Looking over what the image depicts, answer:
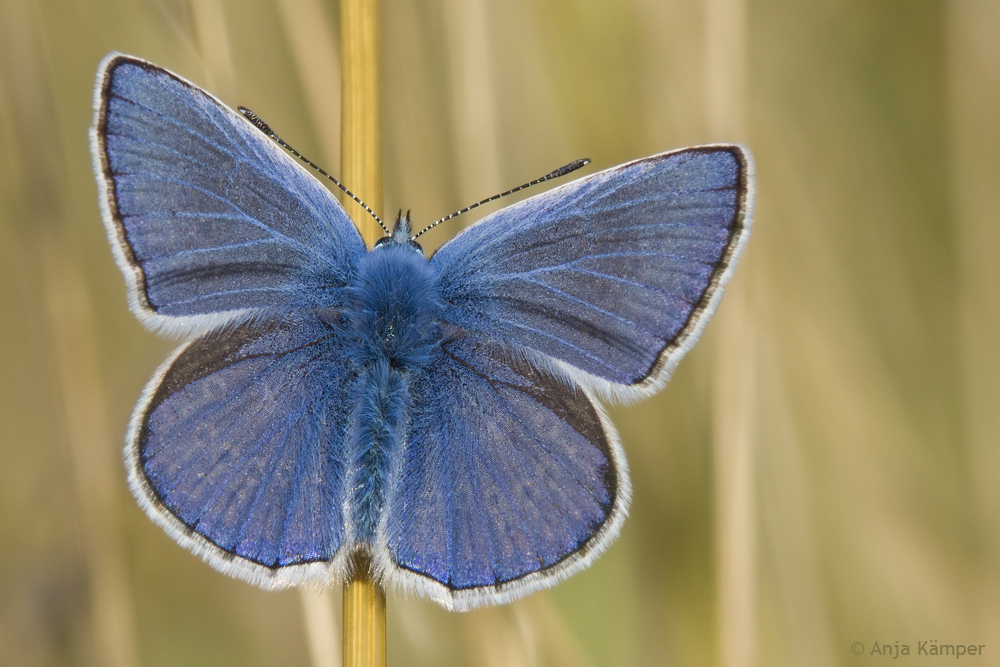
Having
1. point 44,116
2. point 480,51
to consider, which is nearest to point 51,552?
point 44,116

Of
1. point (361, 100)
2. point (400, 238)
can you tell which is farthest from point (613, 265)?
point (361, 100)

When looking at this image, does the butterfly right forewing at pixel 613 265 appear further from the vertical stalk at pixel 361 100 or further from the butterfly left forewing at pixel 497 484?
the vertical stalk at pixel 361 100

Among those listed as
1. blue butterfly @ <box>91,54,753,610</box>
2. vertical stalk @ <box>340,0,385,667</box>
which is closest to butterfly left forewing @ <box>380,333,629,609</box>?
blue butterfly @ <box>91,54,753,610</box>

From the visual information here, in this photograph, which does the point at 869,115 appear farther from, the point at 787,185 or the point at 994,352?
the point at 994,352

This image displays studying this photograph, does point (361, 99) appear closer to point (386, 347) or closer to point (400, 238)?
point (400, 238)

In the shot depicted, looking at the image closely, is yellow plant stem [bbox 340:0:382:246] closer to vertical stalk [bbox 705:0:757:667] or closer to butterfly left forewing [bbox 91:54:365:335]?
butterfly left forewing [bbox 91:54:365:335]
